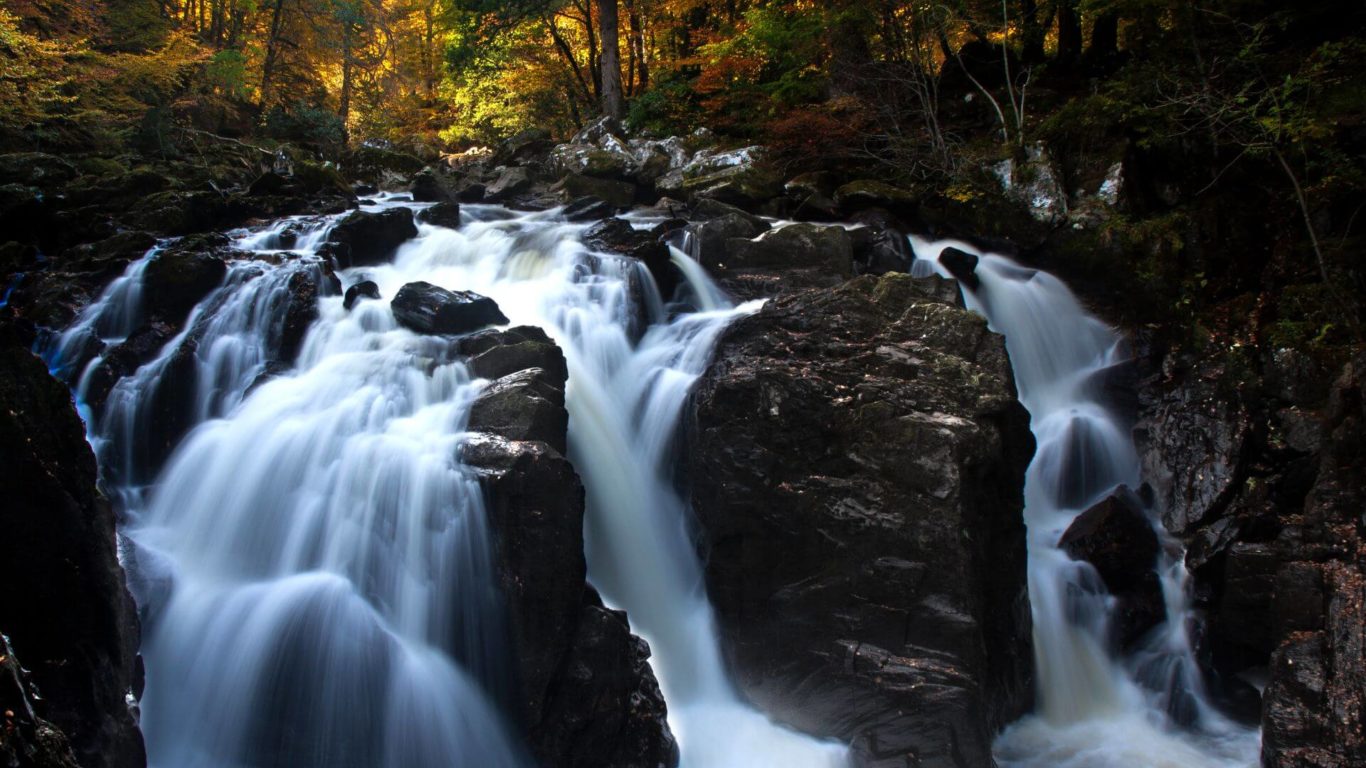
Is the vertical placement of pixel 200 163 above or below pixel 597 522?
above

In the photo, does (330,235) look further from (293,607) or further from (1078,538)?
(1078,538)

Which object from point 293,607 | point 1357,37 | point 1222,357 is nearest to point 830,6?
point 1357,37

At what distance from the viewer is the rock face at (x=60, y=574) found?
3479 mm

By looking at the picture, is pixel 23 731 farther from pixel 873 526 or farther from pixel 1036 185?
pixel 1036 185

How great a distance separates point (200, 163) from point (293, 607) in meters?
14.5

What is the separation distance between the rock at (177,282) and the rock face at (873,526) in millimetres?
6757

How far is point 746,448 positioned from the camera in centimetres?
652

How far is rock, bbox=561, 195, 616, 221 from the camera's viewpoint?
13775 millimetres

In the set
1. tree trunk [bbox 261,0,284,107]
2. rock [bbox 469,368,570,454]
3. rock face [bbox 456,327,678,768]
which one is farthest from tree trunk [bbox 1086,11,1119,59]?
tree trunk [bbox 261,0,284,107]

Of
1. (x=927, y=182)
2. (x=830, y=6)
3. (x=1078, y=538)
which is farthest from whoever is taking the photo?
(x=830, y=6)

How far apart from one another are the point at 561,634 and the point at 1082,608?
519 cm

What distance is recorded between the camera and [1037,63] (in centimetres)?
1622

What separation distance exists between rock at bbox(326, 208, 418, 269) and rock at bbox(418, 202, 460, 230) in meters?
0.72

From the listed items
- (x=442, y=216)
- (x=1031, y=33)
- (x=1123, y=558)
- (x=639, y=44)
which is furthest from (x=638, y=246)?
(x=639, y=44)
